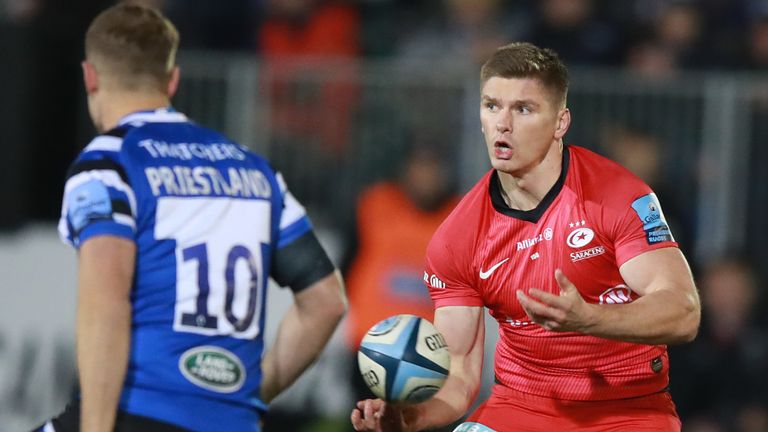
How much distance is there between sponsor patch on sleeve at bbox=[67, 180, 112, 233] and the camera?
4.46 m

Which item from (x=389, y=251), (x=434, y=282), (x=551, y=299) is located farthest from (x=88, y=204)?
(x=389, y=251)

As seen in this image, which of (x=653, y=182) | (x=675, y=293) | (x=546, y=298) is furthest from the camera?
(x=653, y=182)

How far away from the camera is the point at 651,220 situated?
4.79m

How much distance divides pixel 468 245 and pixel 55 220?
5966 millimetres

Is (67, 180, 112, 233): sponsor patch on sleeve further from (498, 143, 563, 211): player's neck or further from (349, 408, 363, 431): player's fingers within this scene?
(498, 143, 563, 211): player's neck

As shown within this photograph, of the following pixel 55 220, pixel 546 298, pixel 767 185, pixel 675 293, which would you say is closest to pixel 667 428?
pixel 675 293

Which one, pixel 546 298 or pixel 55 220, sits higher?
pixel 546 298

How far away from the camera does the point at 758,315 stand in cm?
928

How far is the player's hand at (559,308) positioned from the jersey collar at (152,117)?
1.55 meters

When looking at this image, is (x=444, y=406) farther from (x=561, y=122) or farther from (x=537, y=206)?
(x=561, y=122)

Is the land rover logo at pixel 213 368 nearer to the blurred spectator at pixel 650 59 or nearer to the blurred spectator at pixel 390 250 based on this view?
the blurred spectator at pixel 390 250

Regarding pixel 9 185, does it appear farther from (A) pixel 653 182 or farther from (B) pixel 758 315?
(B) pixel 758 315

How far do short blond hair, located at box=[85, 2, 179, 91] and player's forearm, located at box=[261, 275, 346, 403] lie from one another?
976 millimetres

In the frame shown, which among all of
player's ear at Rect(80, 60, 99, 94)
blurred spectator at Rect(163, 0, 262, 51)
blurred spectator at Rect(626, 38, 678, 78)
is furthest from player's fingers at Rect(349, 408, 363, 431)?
blurred spectator at Rect(163, 0, 262, 51)
